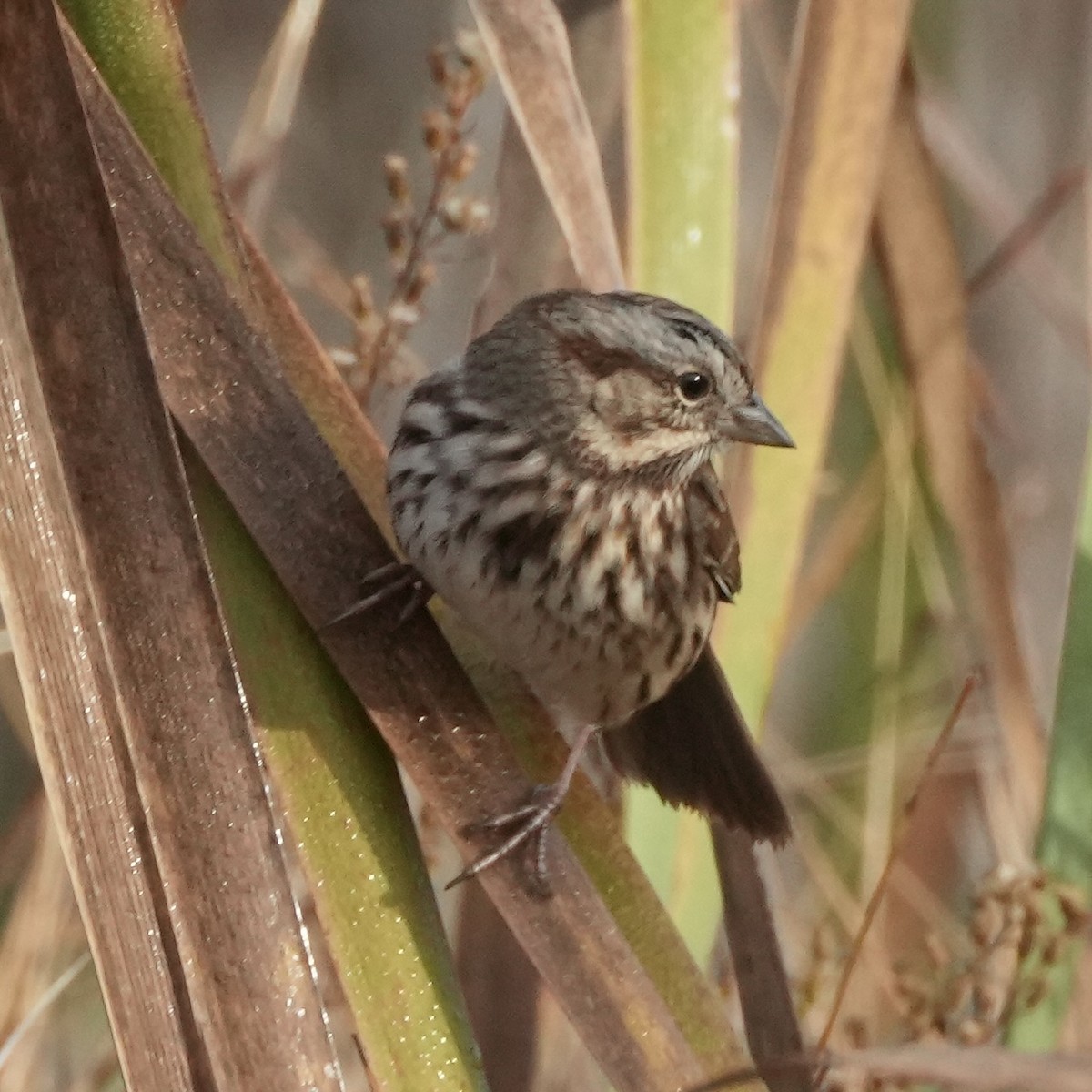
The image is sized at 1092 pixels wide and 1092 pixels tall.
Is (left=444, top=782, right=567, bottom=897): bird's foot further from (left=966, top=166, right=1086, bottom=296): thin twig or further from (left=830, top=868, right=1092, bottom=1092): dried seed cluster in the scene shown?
(left=966, top=166, right=1086, bottom=296): thin twig

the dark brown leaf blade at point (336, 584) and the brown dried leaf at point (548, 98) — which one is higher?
the brown dried leaf at point (548, 98)

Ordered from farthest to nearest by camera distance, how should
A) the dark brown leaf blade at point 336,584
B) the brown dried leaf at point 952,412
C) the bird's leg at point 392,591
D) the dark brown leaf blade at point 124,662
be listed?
the brown dried leaf at point 952,412 < the bird's leg at point 392,591 < the dark brown leaf blade at point 336,584 < the dark brown leaf blade at point 124,662

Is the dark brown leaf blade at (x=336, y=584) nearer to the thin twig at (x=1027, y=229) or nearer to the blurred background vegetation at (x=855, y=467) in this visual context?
the blurred background vegetation at (x=855, y=467)

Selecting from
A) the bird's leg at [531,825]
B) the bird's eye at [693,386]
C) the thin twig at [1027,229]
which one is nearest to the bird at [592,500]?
the bird's eye at [693,386]

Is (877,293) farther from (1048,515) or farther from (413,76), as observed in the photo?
(413,76)

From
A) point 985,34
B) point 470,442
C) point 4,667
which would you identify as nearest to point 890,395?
point 470,442

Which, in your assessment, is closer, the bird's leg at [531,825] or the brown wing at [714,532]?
the bird's leg at [531,825]

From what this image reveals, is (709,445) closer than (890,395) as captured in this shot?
Yes
